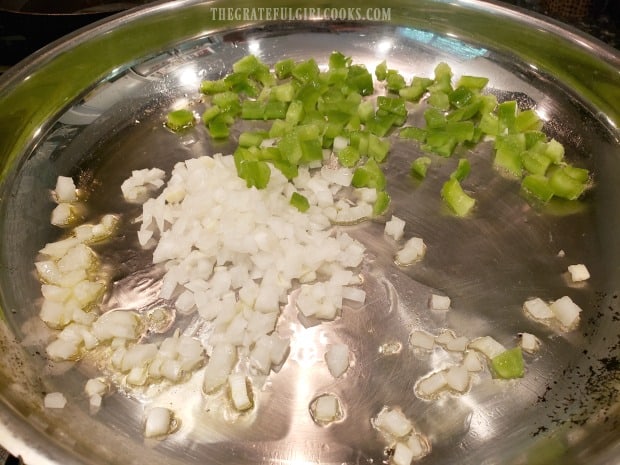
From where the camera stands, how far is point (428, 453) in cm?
108

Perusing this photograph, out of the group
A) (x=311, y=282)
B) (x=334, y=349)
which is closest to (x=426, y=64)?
(x=311, y=282)

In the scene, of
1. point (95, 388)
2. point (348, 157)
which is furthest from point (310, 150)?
point (95, 388)

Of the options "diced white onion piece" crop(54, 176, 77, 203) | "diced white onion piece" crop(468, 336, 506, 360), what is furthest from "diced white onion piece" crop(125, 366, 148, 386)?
"diced white onion piece" crop(468, 336, 506, 360)

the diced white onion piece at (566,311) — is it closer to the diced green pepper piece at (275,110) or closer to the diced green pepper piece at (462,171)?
the diced green pepper piece at (462,171)

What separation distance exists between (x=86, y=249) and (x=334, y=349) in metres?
0.63

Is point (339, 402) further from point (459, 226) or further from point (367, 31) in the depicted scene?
point (367, 31)

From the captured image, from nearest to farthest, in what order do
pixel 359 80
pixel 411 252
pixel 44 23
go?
pixel 411 252, pixel 359 80, pixel 44 23

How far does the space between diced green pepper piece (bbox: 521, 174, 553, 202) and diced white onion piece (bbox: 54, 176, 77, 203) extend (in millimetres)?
1182

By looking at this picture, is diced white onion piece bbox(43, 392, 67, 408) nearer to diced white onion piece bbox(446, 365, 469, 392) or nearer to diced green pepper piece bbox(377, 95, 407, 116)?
diced white onion piece bbox(446, 365, 469, 392)

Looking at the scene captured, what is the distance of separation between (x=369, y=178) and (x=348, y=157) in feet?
0.34

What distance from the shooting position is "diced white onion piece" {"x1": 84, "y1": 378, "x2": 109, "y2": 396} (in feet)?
3.79

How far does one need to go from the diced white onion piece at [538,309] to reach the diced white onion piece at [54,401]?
98cm

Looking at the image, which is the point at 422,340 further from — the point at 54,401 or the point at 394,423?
the point at 54,401

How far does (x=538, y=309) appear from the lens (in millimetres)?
1292
